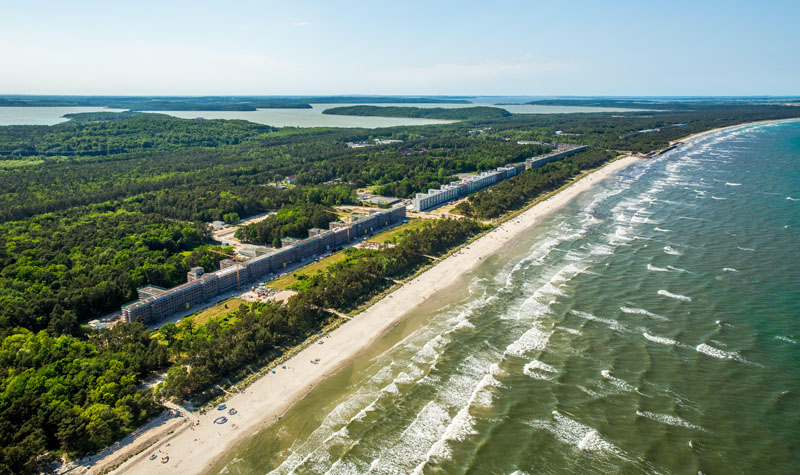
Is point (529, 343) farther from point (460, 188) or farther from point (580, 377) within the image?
point (460, 188)

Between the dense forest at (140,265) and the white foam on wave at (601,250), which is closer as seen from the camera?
the dense forest at (140,265)

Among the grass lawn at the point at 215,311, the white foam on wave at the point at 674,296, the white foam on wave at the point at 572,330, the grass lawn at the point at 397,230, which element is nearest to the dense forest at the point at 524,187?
the grass lawn at the point at 397,230

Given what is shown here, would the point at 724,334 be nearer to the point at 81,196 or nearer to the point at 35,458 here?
the point at 35,458

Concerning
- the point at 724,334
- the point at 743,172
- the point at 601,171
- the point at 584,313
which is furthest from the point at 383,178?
the point at 743,172

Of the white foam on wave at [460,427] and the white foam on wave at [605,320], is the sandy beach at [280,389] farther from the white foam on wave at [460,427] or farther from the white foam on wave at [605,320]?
the white foam on wave at [605,320]

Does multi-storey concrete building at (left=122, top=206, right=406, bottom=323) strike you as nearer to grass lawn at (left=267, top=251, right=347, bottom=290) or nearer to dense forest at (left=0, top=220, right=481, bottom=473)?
grass lawn at (left=267, top=251, right=347, bottom=290)

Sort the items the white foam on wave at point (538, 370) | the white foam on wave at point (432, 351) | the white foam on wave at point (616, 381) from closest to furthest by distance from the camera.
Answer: the white foam on wave at point (616, 381)
the white foam on wave at point (538, 370)
the white foam on wave at point (432, 351)

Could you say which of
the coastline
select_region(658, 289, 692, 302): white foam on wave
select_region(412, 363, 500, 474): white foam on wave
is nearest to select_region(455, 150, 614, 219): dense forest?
the coastline
